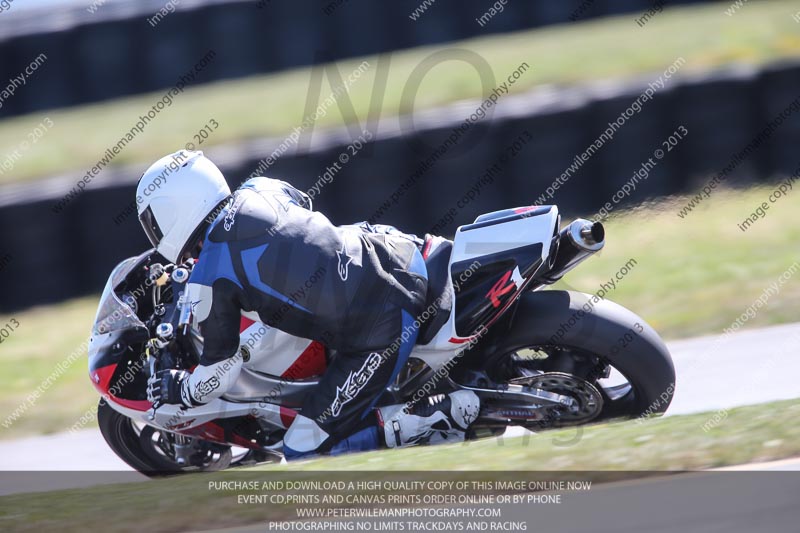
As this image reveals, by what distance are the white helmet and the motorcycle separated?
0.25 metres

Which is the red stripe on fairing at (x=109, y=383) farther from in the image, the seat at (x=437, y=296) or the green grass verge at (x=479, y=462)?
the seat at (x=437, y=296)

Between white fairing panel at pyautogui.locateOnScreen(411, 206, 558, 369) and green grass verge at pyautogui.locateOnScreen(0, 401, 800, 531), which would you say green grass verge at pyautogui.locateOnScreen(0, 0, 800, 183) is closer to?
white fairing panel at pyautogui.locateOnScreen(411, 206, 558, 369)

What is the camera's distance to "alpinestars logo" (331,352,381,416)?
4.12 metres

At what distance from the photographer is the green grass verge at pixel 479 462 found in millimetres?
3631

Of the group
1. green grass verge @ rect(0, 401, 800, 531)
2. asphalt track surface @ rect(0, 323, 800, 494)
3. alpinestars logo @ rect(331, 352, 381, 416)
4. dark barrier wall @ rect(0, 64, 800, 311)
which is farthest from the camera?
dark barrier wall @ rect(0, 64, 800, 311)

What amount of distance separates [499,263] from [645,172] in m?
4.13

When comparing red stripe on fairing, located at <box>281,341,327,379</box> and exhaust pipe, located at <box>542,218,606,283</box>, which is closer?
exhaust pipe, located at <box>542,218,606,283</box>

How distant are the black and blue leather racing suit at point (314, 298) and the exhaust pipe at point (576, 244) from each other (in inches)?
25.0

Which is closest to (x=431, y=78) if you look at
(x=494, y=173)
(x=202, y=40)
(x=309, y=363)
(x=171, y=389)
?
(x=202, y=40)

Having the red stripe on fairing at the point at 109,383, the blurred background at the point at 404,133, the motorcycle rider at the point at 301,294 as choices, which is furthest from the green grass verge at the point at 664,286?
the motorcycle rider at the point at 301,294

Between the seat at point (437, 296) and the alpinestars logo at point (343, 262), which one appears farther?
the seat at point (437, 296)

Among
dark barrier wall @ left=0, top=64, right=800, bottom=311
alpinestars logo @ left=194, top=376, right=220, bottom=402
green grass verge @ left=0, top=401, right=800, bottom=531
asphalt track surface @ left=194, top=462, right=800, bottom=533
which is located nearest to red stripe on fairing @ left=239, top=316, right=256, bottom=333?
alpinestars logo @ left=194, top=376, right=220, bottom=402

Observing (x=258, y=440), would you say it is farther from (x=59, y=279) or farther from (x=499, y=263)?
(x=59, y=279)

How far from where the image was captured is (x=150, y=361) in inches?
169
